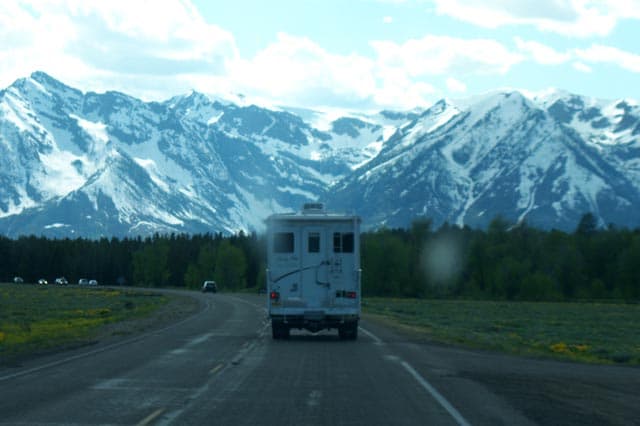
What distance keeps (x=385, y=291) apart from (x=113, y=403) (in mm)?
128178

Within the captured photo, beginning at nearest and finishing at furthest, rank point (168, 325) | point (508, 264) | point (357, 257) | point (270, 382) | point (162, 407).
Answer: point (162, 407), point (270, 382), point (357, 257), point (168, 325), point (508, 264)

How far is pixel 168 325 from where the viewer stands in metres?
43.3

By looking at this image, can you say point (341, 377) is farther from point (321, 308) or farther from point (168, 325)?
point (168, 325)

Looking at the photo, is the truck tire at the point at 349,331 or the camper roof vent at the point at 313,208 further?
the camper roof vent at the point at 313,208

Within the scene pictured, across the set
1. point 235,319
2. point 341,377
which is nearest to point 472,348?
point 341,377

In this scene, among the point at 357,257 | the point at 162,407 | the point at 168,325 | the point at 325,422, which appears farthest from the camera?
the point at 168,325

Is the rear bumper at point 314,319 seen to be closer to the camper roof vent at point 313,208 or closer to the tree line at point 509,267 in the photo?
the camper roof vent at point 313,208

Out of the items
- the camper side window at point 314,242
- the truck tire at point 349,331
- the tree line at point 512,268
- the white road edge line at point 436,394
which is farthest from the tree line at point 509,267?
the white road edge line at point 436,394

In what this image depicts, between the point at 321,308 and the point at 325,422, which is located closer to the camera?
the point at 325,422

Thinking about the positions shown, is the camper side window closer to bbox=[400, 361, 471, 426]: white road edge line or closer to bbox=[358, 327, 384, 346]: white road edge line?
bbox=[358, 327, 384, 346]: white road edge line

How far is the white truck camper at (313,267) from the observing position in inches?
1221

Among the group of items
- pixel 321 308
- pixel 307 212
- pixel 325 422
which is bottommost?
pixel 325 422

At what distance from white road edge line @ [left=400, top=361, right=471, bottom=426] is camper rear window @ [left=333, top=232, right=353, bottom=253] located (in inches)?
307

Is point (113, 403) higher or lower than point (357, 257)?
lower
